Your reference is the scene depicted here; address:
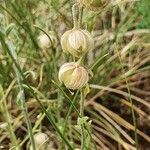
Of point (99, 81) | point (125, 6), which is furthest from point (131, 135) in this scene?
point (125, 6)

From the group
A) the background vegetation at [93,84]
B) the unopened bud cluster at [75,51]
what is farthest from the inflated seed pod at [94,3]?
the background vegetation at [93,84]

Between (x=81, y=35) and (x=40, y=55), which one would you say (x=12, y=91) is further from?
(x=81, y=35)

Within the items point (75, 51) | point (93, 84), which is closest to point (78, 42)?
point (75, 51)

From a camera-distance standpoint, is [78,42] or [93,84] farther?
[93,84]

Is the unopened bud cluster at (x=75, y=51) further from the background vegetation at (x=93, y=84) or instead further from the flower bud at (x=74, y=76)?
the background vegetation at (x=93, y=84)

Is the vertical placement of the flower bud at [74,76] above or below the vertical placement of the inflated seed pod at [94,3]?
below

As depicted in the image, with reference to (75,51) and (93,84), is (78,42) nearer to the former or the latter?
(75,51)
